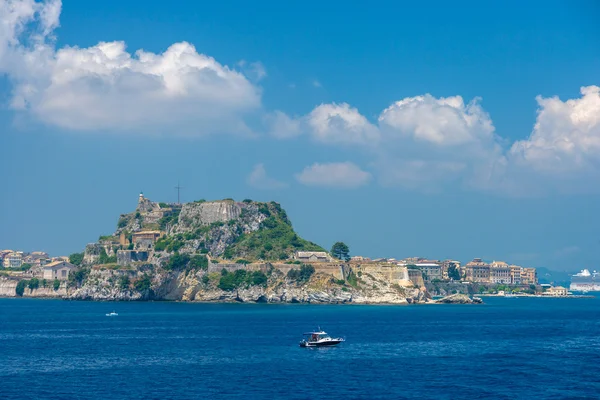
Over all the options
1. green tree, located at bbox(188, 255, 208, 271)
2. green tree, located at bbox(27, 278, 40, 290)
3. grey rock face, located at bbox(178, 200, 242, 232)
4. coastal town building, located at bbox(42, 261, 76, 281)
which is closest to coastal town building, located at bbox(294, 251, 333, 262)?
green tree, located at bbox(188, 255, 208, 271)

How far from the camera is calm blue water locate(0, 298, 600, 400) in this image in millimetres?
50250

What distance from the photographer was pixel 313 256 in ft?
478

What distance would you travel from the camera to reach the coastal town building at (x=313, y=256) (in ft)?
476

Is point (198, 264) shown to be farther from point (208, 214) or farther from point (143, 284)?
point (208, 214)

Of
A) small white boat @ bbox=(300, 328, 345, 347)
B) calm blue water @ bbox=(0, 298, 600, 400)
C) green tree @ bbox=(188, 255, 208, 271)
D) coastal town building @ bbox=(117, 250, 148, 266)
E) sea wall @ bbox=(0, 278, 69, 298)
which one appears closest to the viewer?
calm blue water @ bbox=(0, 298, 600, 400)

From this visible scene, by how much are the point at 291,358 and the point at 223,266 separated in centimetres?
8009

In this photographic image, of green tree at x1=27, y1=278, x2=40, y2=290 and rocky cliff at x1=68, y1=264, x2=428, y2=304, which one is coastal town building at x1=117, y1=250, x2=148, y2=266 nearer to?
rocky cliff at x1=68, y1=264, x2=428, y2=304

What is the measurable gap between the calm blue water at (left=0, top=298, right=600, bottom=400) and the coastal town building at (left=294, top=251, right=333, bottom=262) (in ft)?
127

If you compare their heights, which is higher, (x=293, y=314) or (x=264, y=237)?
(x=264, y=237)

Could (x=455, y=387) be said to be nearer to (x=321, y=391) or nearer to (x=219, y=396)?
(x=321, y=391)

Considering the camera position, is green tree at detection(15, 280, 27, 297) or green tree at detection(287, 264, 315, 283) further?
green tree at detection(15, 280, 27, 297)

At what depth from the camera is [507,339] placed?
78.8 m

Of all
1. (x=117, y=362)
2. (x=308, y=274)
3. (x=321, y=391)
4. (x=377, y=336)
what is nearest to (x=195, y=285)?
(x=308, y=274)

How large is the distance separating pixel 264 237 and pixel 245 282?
15.1m
